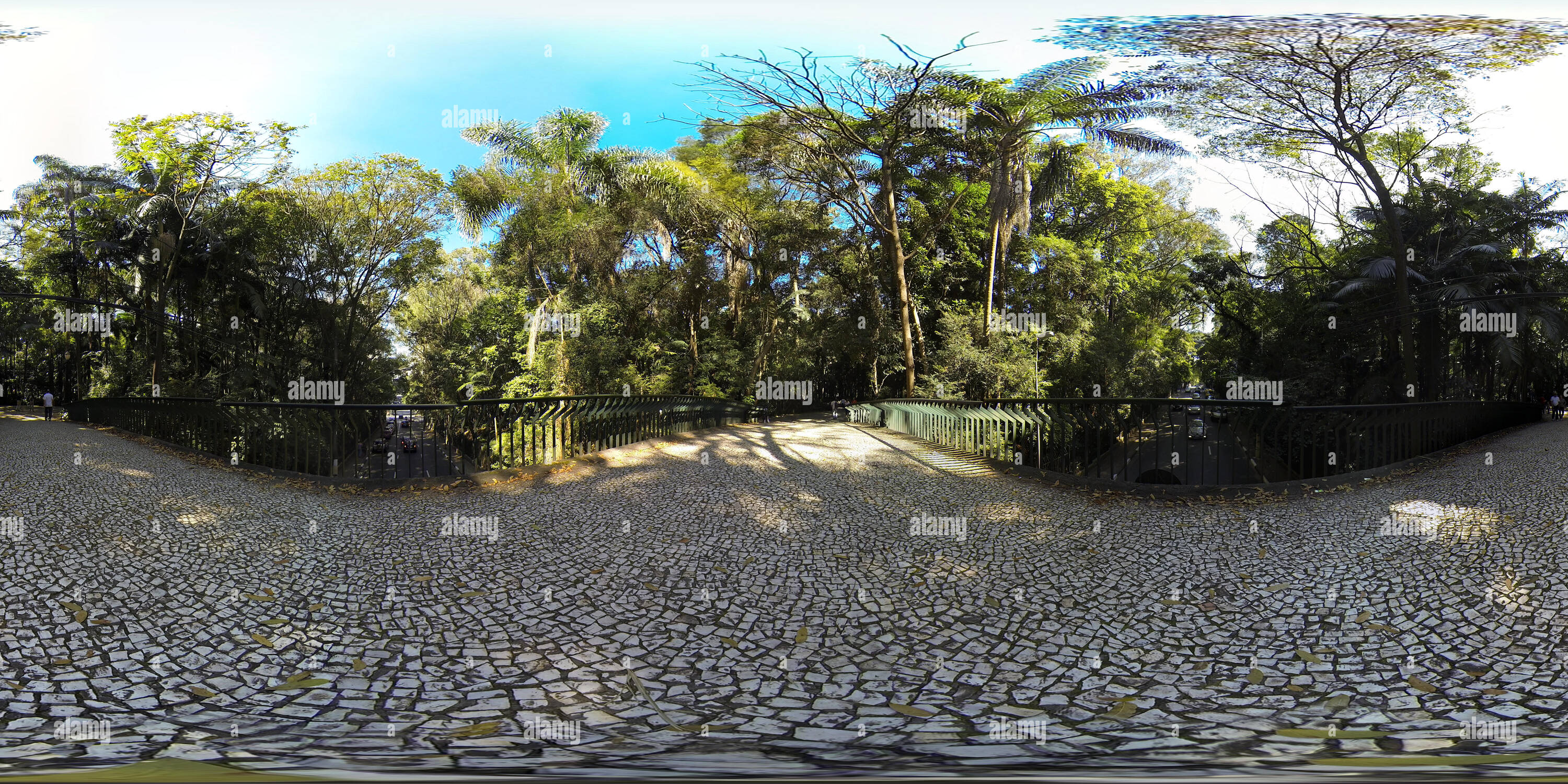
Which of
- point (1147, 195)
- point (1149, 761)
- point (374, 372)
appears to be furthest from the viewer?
point (1147, 195)

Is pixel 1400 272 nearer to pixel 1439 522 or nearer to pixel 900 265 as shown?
pixel 900 265

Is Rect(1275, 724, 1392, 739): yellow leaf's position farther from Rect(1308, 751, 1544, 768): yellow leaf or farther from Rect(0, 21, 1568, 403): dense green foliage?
Rect(0, 21, 1568, 403): dense green foliage

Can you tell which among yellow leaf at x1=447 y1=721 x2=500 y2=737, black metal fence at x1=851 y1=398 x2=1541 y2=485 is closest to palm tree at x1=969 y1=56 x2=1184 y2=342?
black metal fence at x1=851 y1=398 x2=1541 y2=485

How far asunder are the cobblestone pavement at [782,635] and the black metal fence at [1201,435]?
3.55 ft

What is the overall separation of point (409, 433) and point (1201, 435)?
9.07m

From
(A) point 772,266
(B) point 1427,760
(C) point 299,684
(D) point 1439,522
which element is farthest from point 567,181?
(B) point 1427,760

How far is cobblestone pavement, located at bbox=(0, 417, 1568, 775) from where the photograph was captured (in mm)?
2145

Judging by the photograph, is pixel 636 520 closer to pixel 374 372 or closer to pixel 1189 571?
pixel 1189 571

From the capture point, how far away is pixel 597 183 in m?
16.9

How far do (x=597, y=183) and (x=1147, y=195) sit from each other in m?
20.0

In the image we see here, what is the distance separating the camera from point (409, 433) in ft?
23.0

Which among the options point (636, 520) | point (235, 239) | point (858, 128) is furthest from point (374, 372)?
point (636, 520)

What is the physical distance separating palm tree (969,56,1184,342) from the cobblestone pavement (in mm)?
9772

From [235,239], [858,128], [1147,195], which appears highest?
[1147,195]
